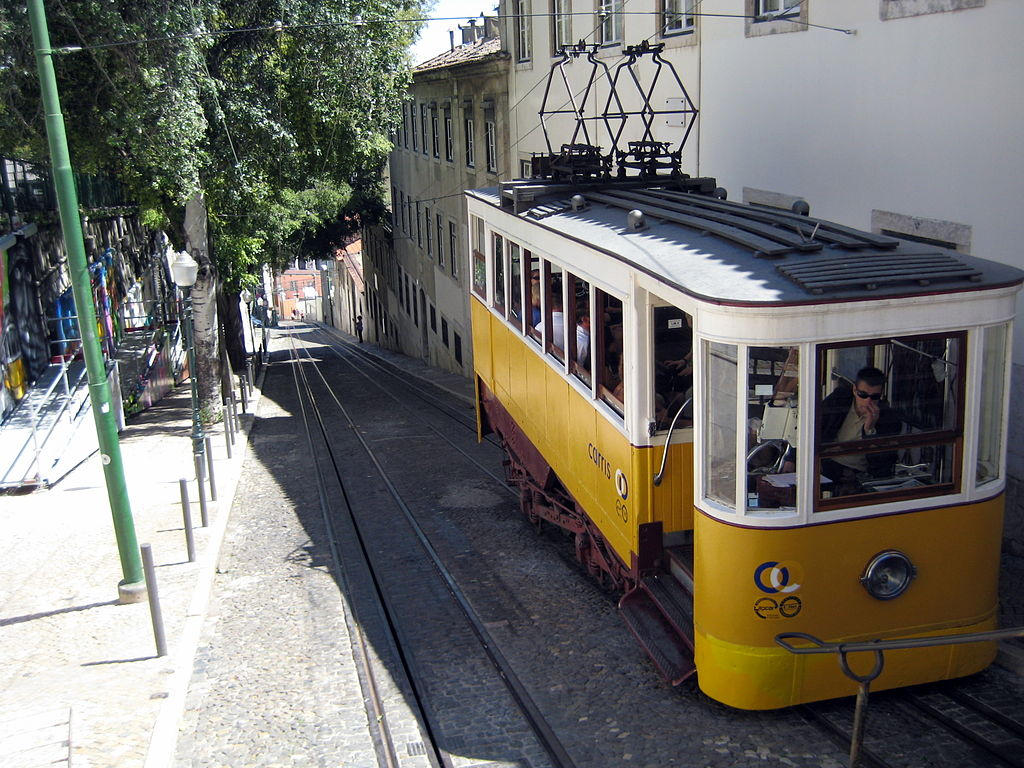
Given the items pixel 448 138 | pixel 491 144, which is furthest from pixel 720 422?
pixel 448 138

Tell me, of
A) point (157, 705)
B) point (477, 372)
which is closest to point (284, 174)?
point (477, 372)

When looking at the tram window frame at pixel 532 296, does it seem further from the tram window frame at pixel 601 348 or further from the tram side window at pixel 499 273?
the tram window frame at pixel 601 348

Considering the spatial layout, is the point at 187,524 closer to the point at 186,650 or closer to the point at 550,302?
the point at 186,650

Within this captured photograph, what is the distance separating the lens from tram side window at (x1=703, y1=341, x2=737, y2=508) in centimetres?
525

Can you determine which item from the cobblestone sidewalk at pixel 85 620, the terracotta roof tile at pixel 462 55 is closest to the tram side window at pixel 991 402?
the cobblestone sidewalk at pixel 85 620

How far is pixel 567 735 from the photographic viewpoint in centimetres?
586

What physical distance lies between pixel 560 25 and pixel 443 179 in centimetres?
1050

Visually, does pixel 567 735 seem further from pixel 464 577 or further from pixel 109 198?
pixel 109 198

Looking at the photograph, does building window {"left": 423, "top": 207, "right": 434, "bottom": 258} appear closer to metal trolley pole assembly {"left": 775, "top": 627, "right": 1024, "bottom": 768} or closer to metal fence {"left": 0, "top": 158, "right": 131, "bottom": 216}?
metal fence {"left": 0, "top": 158, "right": 131, "bottom": 216}

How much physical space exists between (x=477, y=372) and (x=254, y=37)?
741 cm

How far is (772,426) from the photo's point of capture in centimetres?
524

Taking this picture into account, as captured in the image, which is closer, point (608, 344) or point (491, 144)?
point (608, 344)

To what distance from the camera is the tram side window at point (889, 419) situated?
16.9 ft

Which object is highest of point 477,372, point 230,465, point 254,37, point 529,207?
point 254,37
